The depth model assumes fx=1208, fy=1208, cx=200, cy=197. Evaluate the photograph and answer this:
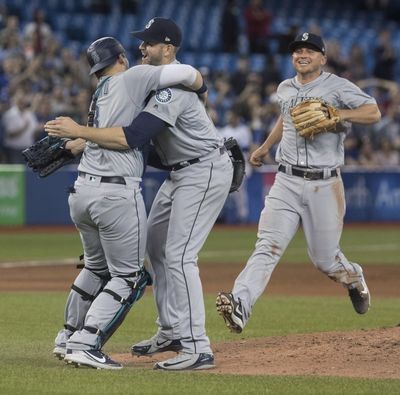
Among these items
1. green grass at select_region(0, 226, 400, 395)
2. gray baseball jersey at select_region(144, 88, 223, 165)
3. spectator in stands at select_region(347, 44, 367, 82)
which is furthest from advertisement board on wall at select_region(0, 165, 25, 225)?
gray baseball jersey at select_region(144, 88, 223, 165)

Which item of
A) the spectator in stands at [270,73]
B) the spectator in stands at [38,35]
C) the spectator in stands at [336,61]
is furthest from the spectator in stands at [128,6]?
the spectator in stands at [38,35]

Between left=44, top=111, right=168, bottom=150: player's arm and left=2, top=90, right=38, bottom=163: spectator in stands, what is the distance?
13.4 m

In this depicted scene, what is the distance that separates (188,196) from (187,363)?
40.2 inches

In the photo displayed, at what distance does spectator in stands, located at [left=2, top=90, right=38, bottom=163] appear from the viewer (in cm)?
2039

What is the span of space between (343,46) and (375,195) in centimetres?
648

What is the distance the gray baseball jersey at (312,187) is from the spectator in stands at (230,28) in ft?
60.3

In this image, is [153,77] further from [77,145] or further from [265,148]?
[265,148]

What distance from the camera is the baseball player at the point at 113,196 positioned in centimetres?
716

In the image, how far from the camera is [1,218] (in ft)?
69.4

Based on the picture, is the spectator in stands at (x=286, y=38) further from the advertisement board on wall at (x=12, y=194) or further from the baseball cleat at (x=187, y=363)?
the baseball cleat at (x=187, y=363)

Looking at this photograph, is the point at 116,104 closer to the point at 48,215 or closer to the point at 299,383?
the point at 299,383

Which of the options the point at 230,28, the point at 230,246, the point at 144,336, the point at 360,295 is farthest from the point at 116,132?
the point at 230,28

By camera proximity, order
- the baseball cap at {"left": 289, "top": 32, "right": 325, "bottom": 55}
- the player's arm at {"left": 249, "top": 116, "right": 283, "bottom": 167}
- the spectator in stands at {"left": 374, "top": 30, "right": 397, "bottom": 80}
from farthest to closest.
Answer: the spectator in stands at {"left": 374, "top": 30, "right": 397, "bottom": 80}, the player's arm at {"left": 249, "top": 116, "right": 283, "bottom": 167}, the baseball cap at {"left": 289, "top": 32, "right": 325, "bottom": 55}

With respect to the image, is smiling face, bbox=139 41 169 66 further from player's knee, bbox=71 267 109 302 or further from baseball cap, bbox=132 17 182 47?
player's knee, bbox=71 267 109 302
